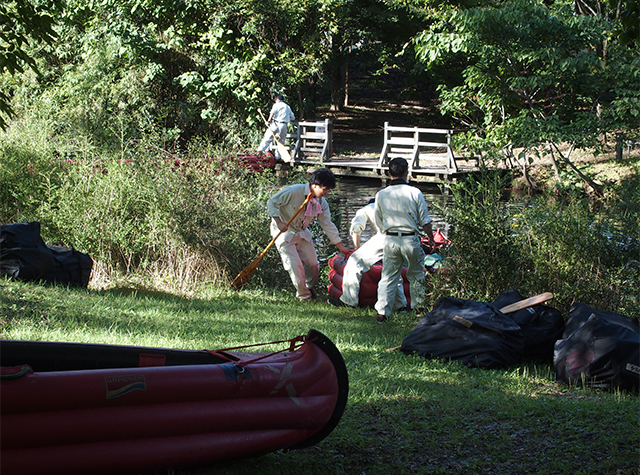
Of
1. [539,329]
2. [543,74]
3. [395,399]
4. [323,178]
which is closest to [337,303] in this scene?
[323,178]

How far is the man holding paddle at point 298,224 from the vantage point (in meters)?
8.23

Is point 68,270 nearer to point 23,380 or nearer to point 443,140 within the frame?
point 23,380

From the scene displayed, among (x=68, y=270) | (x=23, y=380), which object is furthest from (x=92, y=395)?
(x=68, y=270)

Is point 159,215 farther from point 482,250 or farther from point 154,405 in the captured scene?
point 154,405

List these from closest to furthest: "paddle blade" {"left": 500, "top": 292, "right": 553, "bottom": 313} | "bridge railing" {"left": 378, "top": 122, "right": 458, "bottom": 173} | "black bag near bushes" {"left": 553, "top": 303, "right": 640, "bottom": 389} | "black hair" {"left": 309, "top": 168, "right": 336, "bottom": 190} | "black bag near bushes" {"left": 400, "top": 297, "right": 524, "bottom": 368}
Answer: "black bag near bushes" {"left": 553, "top": 303, "right": 640, "bottom": 389} → "black bag near bushes" {"left": 400, "top": 297, "right": 524, "bottom": 368} → "paddle blade" {"left": 500, "top": 292, "right": 553, "bottom": 313} → "black hair" {"left": 309, "top": 168, "right": 336, "bottom": 190} → "bridge railing" {"left": 378, "top": 122, "right": 458, "bottom": 173}

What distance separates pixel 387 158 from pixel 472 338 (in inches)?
673

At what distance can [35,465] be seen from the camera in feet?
9.33

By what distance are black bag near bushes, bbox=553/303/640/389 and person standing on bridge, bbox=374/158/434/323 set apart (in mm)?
2388

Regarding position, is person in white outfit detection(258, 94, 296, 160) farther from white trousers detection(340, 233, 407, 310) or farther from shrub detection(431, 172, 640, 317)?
shrub detection(431, 172, 640, 317)

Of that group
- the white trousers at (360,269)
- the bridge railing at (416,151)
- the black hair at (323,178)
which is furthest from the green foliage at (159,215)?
the bridge railing at (416,151)

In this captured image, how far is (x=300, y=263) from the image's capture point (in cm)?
846

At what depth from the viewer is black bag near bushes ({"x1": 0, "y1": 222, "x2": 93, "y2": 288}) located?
7523 mm

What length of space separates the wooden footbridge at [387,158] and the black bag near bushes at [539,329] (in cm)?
1443

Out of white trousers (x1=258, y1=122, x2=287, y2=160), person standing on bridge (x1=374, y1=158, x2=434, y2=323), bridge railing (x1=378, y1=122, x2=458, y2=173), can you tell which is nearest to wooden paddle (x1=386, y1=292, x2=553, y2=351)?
person standing on bridge (x1=374, y1=158, x2=434, y2=323)
